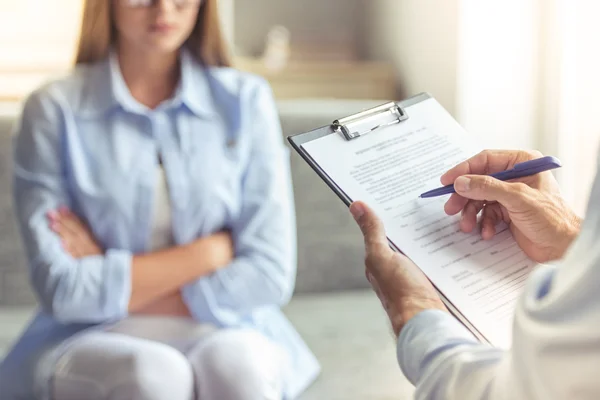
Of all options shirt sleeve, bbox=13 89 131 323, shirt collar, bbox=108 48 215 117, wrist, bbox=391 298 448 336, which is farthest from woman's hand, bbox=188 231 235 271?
wrist, bbox=391 298 448 336

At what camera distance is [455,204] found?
0.79 meters

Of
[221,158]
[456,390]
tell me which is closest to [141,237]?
[221,158]

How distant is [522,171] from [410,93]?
3.85ft

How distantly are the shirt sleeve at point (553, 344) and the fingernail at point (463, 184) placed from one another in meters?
0.25

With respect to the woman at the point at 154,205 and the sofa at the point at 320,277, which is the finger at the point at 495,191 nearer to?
the woman at the point at 154,205

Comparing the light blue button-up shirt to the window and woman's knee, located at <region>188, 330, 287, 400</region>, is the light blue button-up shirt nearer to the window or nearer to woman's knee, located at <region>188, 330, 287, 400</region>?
woman's knee, located at <region>188, 330, 287, 400</region>

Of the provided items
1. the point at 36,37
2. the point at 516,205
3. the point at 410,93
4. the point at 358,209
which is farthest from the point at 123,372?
the point at 36,37

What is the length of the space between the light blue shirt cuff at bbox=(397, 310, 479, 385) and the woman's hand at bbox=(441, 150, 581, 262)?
0.16 m

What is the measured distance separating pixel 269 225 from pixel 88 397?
1.30ft

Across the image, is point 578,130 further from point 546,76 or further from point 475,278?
point 475,278

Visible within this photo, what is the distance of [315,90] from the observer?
6.75 ft

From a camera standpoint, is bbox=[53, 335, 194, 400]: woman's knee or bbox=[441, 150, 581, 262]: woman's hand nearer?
bbox=[441, 150, 581, 262]: woman's hand

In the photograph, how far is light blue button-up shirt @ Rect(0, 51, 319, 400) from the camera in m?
1.19

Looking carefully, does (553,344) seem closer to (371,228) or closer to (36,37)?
(371,228)
